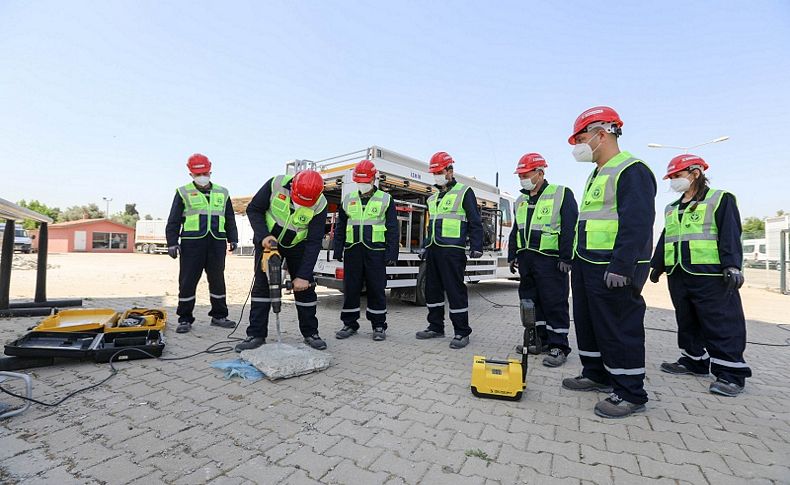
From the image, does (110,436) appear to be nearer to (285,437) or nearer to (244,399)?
(244,399)

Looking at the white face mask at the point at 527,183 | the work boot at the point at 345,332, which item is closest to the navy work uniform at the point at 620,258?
the white face mask at the point at 527,183

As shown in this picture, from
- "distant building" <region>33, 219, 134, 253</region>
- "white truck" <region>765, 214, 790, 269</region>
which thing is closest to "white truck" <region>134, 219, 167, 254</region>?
"distant building" <region>33, 219, 134, 253</region>

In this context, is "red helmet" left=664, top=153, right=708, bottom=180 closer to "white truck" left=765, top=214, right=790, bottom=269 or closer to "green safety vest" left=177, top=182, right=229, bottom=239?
"green safety vest" left=177, top=182, right=229, bottom=239

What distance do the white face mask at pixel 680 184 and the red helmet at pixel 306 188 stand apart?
3369 millimetres

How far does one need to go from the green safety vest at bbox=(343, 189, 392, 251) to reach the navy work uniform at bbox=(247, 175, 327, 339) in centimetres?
66

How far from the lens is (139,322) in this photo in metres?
4.27

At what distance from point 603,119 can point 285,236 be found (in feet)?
10.3

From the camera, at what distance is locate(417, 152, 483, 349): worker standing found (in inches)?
182

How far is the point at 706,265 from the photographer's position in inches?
132

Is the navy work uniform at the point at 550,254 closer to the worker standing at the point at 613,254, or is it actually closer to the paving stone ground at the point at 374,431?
the paving stone ground at the point at 374,431

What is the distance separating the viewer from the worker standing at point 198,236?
494cm

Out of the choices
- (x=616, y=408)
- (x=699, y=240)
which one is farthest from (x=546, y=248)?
(x=616, y=408)

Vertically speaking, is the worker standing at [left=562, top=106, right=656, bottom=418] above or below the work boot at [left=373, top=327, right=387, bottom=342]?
above

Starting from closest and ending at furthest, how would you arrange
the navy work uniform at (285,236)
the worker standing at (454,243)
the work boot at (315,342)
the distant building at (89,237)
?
the navy work uniform at (285,236) < the work boot at (315,342) < the worker standing at (454,243) < the distant building at (89,237)
